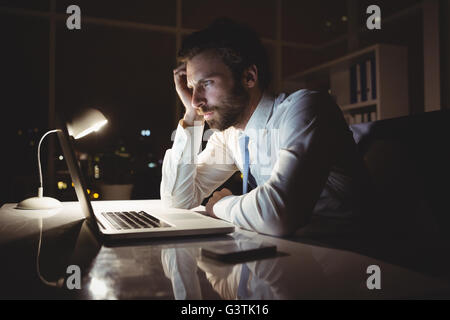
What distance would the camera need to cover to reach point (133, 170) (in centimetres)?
334

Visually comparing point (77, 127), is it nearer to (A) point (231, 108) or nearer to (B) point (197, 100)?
(B) point (197, 100)

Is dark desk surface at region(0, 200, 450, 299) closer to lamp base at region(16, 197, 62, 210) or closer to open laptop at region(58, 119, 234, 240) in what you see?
open laptop at region(58, 119, 234, 240)

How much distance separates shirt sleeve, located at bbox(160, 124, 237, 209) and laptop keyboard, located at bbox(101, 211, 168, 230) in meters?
0.41

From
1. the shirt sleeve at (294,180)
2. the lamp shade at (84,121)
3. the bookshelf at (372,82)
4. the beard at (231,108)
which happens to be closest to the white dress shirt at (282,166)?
the shirt sleeve at (294,180)

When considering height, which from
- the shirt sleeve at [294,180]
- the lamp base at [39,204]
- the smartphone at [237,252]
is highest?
the shirt sleeve at [294,180]

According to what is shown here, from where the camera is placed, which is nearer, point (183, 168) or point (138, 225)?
point (138, 225)

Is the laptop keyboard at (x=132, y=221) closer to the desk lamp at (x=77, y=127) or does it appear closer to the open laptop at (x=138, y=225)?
the open laptop at (x=138, y=225)

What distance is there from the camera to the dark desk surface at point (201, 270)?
48 cm

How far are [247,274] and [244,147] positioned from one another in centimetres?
88

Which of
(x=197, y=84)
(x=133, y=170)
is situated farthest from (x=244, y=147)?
(x=133, y=170)

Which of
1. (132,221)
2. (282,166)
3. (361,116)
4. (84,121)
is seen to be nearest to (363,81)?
(361,116)

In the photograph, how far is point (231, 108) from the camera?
1510mm

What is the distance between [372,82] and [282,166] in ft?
7.74
